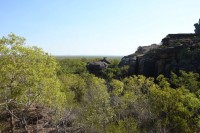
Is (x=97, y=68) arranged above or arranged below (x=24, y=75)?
below

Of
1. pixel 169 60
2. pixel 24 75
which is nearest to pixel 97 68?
pixel 169 60

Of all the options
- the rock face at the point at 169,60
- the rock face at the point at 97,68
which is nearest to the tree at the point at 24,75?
the rock face at the point at 169,60

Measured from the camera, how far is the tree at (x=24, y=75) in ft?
98.4

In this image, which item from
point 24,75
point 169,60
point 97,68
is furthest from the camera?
point 97,68

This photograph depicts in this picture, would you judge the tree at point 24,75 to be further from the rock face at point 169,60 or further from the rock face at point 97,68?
the rock face at point 97,68

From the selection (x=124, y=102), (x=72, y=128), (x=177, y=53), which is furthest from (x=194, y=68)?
(x=72, y=128)

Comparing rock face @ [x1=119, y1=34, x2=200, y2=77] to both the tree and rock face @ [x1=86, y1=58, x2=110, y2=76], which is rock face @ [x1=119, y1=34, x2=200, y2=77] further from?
the tree

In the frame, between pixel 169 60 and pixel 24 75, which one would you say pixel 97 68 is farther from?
pixel 24 75

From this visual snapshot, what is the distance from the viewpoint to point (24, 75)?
3045 centimetres

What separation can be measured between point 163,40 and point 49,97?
216 feet

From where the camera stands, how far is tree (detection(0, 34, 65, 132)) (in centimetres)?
2998

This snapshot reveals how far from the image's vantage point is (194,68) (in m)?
60.3

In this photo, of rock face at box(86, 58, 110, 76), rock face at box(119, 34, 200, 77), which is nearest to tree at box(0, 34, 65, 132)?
rock face at box(119, 34, 200, 77)

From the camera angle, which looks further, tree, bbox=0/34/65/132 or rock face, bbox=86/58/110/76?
rock face, bbox=86/58/110/76
